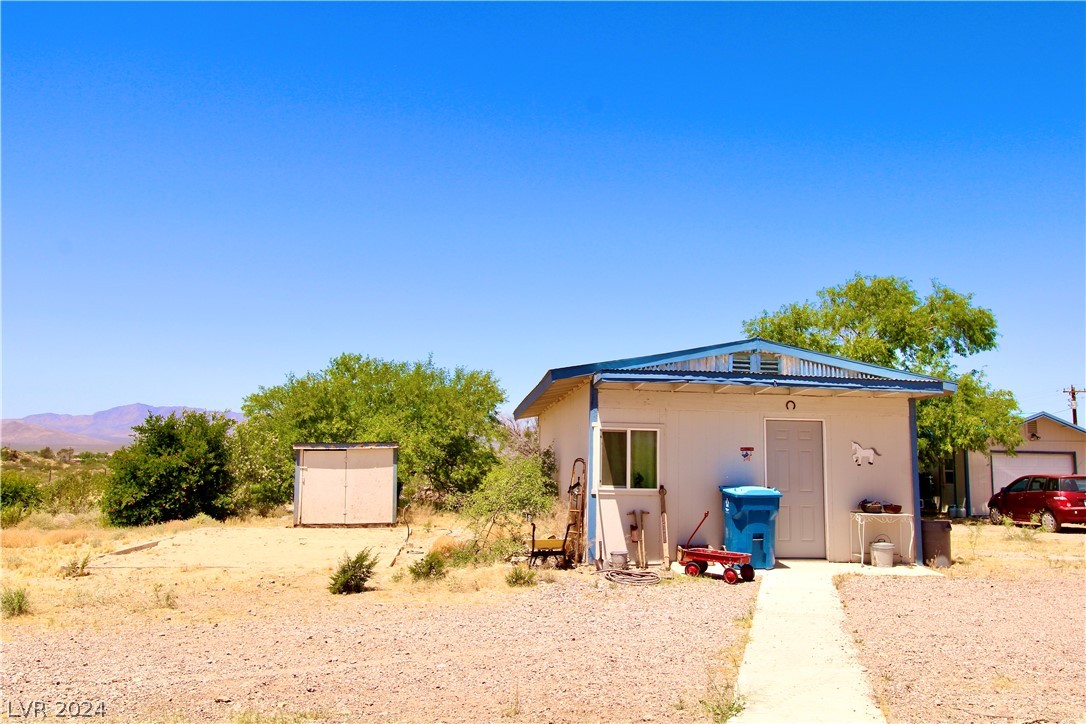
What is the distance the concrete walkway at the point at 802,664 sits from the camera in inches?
222

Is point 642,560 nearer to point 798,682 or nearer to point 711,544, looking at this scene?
point 711,544

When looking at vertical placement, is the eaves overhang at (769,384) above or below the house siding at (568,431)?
above

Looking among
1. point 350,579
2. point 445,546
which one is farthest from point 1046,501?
point 350,579

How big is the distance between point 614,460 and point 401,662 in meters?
6.18

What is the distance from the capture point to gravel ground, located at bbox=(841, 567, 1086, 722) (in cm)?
575

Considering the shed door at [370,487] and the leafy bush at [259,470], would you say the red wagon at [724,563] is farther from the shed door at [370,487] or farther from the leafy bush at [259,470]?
the leafy bush at [259,470]

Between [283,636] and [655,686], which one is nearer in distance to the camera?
[655,686]

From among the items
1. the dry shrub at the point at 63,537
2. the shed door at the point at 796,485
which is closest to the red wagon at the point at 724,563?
the shed door at the point at 796,485

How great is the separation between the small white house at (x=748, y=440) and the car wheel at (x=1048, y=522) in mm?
10451

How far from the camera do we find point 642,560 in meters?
11.9

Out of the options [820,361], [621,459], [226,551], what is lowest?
[226,551]

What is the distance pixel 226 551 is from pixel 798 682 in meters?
12.4

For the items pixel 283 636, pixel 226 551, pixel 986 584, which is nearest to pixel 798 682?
pixel 283 636

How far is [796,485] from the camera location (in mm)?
13078
